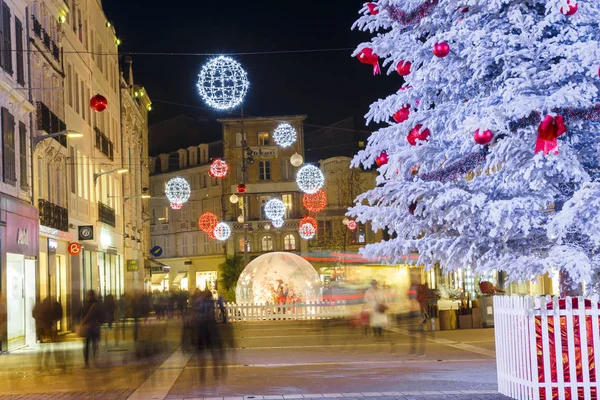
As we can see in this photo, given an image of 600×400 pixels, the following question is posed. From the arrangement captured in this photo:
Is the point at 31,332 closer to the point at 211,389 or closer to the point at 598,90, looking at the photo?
the point at 211,389

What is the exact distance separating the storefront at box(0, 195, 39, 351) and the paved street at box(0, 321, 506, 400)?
130cm

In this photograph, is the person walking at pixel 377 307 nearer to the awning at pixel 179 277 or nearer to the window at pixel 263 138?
the window at pixel 263 138

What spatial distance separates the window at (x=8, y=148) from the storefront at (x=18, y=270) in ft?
2.20

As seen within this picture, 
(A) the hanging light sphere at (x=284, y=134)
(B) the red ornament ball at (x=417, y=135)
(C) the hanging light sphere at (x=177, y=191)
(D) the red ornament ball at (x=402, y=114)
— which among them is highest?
(A) the hanging light sphere at (x=284, y=134)

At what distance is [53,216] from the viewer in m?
32.6

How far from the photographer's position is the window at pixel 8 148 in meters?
26.4

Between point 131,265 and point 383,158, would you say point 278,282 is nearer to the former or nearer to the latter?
point 131,265

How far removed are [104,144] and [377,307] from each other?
2286 centimetres

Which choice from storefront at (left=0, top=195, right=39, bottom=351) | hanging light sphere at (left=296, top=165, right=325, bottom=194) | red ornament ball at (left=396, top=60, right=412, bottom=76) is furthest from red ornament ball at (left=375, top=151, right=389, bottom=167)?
hanging light sphere at (left=296, top=165, right=325, bottom=194)

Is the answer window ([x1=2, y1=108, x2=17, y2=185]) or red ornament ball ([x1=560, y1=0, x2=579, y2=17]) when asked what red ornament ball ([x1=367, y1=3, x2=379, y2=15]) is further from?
window ([x1=2, y1=108, x2=17, y2=185])

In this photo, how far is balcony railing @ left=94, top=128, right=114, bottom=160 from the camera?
143ft

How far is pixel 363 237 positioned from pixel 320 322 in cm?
4059

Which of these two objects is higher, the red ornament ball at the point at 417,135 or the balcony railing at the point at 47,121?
the balcony railing at the point at 47,121

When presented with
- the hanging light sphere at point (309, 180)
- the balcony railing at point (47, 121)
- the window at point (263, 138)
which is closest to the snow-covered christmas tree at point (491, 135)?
the balcony railing at point (47, 121)
